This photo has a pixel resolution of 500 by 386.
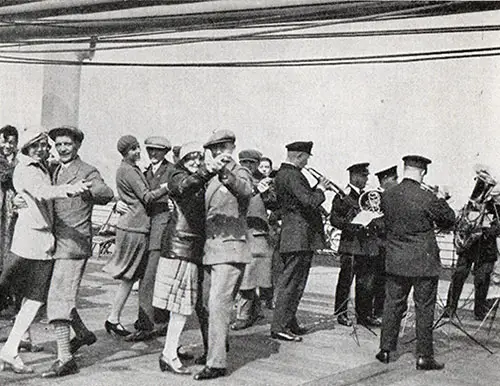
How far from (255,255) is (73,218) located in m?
2.96

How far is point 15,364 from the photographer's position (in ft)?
18.9

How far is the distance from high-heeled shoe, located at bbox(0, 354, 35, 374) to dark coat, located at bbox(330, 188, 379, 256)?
4.21 meters

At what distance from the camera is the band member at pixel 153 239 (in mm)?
7371

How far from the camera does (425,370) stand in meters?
6.64

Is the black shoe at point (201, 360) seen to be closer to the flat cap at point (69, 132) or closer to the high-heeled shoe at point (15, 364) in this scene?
the high-heeled shoe at point (15, 364)

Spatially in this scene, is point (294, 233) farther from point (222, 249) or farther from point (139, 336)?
point (222, 249)

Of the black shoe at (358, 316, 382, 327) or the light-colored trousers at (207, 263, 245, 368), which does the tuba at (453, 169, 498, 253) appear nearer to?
the black shoe at (358, 316, 382, 327)

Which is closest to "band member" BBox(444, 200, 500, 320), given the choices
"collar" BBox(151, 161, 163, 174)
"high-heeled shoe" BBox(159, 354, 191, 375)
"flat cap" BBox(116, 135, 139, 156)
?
"collar" BBox(151, 161, 163, 174)

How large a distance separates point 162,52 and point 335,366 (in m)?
16.2

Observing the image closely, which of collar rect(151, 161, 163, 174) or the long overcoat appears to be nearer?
the long overcoat

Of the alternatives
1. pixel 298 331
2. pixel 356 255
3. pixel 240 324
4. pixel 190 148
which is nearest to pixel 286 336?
pixel 298 331

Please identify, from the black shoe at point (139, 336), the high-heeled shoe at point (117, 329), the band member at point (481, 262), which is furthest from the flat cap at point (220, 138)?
the band member at point (481, 262)

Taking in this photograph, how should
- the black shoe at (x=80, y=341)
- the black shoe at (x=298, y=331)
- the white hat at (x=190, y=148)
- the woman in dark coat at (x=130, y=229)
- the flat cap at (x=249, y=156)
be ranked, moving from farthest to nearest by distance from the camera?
the flat cap at (x=249, y=156) < the black shoe at (x=298, y=331) < the woman in dark coat at (x=130, y=229) < the black shoe at (x=80, y=341) < the white hat at (x=190, y=148)

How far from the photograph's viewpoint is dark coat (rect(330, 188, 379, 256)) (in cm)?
881
